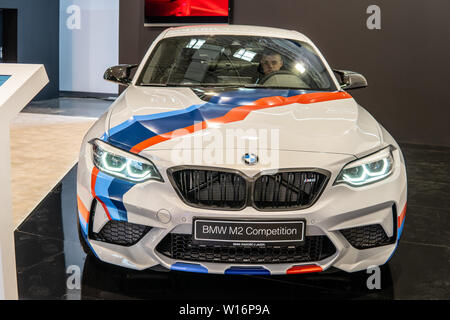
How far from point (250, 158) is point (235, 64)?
1350 mm

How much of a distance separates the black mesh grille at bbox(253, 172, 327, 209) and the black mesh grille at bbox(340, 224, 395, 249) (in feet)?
0.69

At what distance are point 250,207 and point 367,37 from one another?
557 centimetres

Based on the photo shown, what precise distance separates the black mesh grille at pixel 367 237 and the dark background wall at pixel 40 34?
30.6 ft

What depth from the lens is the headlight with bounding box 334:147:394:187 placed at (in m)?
2.08

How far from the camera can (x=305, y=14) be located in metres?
7.16

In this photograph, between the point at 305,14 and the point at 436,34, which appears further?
the point at 305,14

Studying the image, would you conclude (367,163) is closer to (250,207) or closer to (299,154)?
(299,154)

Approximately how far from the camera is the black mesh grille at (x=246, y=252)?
204cm

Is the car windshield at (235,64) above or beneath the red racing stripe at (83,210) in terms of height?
above

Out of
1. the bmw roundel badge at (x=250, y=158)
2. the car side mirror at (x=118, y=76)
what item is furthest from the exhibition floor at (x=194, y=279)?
the car side mirror at (x=118, y=76)

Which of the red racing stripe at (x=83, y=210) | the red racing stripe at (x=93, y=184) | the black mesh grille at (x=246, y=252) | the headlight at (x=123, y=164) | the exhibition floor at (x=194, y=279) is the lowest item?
the exhibition floor at (x=194, y=279)

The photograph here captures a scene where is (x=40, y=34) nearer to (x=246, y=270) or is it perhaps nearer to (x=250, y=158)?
(x=250, y=158)

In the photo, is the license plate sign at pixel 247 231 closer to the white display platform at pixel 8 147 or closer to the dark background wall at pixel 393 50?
the white display platform at pixel 8 147
